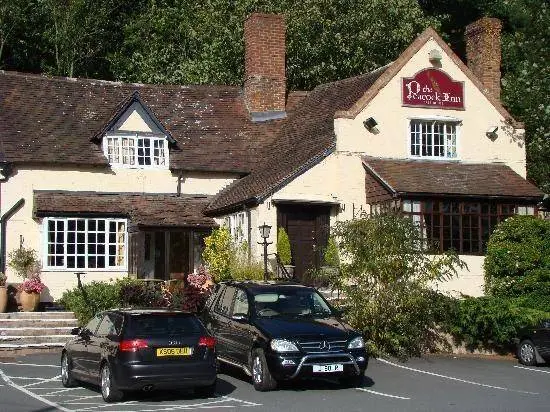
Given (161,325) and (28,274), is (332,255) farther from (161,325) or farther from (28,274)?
(161,325)

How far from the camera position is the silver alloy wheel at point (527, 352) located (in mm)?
22266

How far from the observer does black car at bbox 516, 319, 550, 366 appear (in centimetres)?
2173

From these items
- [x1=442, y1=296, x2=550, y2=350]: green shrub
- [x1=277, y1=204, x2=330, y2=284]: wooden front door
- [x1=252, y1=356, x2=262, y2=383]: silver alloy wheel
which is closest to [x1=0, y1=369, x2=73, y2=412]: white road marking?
[x1=252, y1=356, x2=262, y2=383]: silver alloy wheel

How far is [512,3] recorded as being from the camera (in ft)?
139

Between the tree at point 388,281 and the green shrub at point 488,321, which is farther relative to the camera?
the green shrub at point 488,321

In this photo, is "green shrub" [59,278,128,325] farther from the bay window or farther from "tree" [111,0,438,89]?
"tree" [111,0,438,89]

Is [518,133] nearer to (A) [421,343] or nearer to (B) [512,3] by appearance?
(A) [421,343]

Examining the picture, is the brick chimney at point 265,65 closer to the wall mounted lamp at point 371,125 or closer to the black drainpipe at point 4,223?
the wall mounted lamp at point 371,125

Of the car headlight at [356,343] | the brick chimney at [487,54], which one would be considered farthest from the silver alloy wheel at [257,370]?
the brick chimney at [487,54]

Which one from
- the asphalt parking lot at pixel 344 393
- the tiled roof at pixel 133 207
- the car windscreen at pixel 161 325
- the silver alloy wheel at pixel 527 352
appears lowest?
the asphalt parking lot at pixel 344 393

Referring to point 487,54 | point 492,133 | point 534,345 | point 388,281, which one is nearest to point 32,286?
point 388,281

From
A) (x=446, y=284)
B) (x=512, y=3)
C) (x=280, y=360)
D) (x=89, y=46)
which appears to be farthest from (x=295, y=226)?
(x=89, y=46)

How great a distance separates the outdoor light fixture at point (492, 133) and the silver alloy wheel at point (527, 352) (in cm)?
951

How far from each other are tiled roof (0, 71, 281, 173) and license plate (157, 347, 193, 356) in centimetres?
1526
